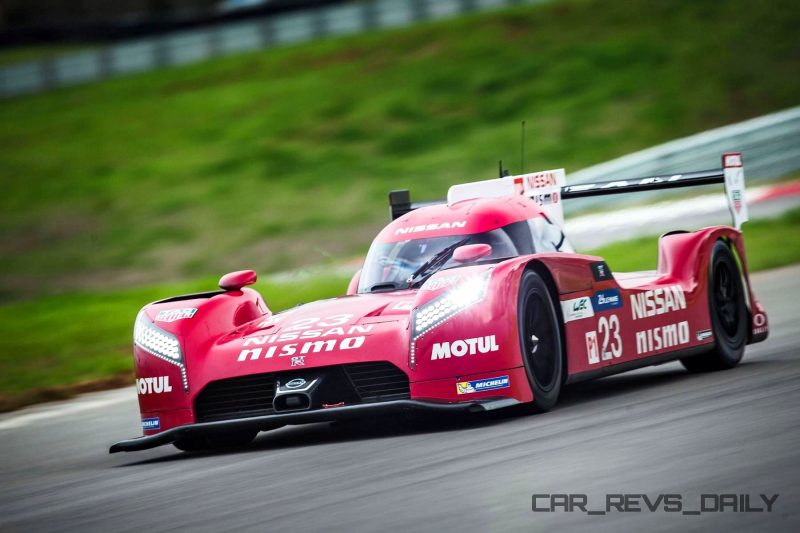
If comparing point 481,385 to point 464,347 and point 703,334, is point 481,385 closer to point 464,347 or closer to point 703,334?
point 464,347

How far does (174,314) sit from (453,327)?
1.72 m

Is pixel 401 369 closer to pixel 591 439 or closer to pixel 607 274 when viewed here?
pixel 591 439

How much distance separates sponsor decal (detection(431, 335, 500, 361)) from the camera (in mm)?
6496

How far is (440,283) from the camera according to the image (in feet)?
22.1

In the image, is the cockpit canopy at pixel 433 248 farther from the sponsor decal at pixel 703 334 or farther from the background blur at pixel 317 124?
the background blur at pixel 317 124

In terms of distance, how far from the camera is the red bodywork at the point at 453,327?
652 cm

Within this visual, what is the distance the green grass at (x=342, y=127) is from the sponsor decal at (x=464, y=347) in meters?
13.6

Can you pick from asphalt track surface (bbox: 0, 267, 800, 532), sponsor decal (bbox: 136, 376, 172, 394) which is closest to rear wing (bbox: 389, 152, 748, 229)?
asphalt track surface (bbox: 0, 267, 800, 532)

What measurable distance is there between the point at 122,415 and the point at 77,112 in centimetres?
2445

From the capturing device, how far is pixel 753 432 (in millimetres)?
5535

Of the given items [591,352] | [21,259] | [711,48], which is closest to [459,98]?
[711,48]

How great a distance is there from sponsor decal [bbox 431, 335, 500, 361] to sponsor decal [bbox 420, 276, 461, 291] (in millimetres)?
327

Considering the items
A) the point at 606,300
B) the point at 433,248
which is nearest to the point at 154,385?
the point at 433,248

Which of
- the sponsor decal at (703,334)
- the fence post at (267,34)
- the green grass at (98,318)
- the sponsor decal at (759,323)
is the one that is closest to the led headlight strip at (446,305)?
the sponsor decal at (703,334)
